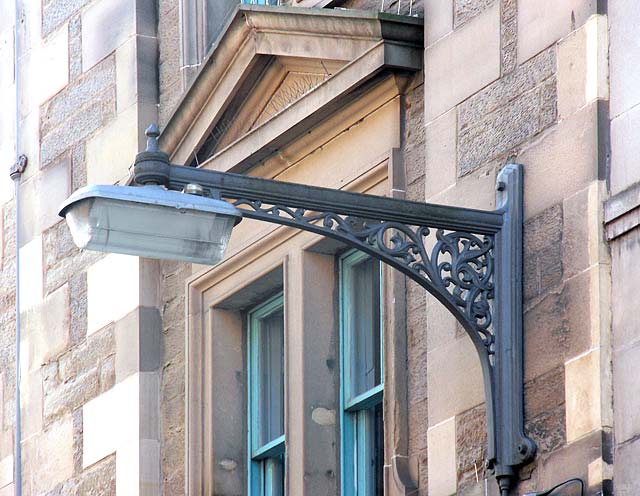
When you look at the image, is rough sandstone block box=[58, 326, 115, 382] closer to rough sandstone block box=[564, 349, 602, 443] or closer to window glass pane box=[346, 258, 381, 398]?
window glass pane box=[346, 258, 381, 398]

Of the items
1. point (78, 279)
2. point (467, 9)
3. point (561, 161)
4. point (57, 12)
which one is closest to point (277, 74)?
point (467, 9)

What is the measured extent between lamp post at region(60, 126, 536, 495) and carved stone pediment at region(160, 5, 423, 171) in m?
1.16

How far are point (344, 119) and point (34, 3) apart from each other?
381 centimetres

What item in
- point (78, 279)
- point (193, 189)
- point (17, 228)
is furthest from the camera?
point (17, 228)

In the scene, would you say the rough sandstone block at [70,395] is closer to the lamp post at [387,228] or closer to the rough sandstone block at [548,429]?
the lamp post at [387,228]

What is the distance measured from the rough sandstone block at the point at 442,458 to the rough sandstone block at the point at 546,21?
1.49 m

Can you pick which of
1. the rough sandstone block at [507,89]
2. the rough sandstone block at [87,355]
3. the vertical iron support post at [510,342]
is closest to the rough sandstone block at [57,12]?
the rough sandstone block at [87,355]

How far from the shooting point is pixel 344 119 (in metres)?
10.1

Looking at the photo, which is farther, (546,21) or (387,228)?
(546,21)

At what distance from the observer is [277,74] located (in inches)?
422

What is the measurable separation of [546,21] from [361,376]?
206 centimetres

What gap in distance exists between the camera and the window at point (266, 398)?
10.8 m

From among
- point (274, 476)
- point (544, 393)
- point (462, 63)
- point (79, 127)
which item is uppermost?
point (79, 127)

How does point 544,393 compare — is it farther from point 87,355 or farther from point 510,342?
point 87,355
